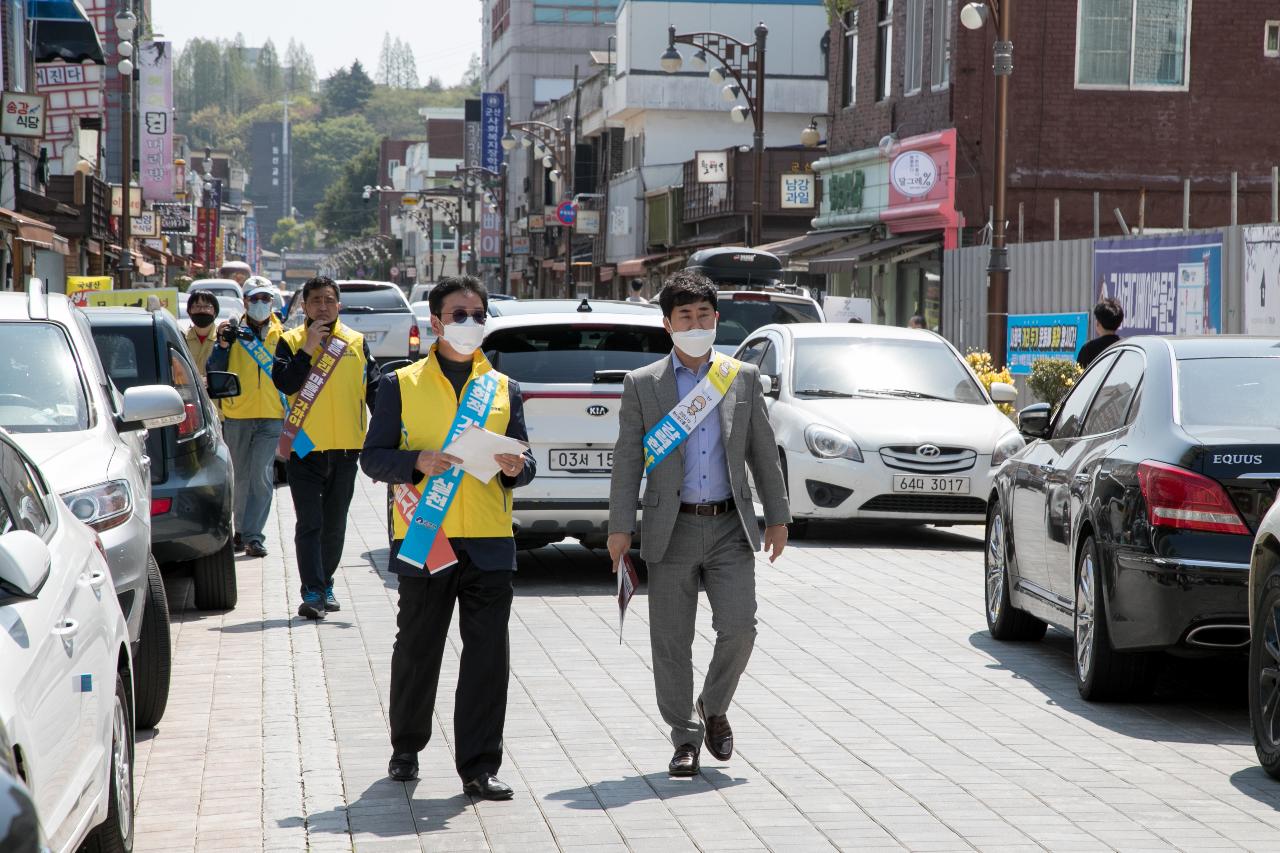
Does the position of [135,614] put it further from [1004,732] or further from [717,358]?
[1004,732]

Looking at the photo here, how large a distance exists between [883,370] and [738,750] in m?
8.57

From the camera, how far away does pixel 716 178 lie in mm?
52125

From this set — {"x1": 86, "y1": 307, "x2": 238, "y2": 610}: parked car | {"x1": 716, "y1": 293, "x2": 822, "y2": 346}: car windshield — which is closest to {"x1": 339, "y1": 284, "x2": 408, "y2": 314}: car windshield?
{"x1": 716, "y1": 293, "x2": 822, "y2": 346}: car windshield

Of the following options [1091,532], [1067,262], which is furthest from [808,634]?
[1067,262]

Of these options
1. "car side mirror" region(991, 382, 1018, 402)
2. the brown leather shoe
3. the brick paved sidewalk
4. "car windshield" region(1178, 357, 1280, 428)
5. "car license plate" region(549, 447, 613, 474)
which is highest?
"car windshield" region(1178, 357, 1280, 428)

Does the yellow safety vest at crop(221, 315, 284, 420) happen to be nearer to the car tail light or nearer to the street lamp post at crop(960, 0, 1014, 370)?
the car tail light

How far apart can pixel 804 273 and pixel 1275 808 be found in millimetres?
39741

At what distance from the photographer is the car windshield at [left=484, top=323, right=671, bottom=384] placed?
1156cm

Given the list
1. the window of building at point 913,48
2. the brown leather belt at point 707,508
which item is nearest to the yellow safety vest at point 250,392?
the brown leather belt at point 707,508

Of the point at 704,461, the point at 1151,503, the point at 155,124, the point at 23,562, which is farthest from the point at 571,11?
the point at 23,562

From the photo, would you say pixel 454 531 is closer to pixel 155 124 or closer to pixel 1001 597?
pixel 1001 597

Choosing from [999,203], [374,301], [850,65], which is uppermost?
[850,65]

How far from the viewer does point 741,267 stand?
31234 mm

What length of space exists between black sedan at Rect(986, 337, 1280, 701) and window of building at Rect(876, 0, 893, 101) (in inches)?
1039
